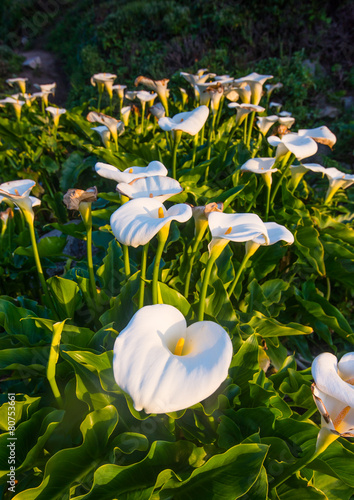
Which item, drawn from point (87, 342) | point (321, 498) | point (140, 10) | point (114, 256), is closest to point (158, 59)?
point (140, 10)

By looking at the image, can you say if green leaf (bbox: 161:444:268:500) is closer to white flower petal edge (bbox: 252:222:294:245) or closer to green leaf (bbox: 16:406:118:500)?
green leaf (bbox: 16:406:118:500)

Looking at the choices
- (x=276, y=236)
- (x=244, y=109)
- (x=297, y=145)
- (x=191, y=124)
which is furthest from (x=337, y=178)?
(x=276, y=236)

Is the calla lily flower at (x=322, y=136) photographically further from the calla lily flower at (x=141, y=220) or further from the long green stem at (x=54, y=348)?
the long green stem at (x=54, y=348)

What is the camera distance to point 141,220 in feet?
2.84

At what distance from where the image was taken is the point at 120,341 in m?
0.71

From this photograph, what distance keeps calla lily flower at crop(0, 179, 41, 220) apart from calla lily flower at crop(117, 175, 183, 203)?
36 cm

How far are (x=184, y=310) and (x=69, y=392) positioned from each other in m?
0.46

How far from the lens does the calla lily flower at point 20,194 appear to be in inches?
43.4

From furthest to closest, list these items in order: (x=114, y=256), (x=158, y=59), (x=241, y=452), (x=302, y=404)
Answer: (x=158, y=59) < (x=114, y=256) < (x=302, y=404) < (x=241, y=452)

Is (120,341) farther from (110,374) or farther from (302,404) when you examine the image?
(302,404)

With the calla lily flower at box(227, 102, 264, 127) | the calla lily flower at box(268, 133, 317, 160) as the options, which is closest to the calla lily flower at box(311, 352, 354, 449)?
the calla lily flower at box(268, 133, 317, 160)

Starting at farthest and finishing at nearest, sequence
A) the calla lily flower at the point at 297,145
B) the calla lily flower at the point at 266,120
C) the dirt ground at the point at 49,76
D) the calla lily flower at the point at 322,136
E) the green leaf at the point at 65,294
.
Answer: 1. the dirt ground at the point at 49,76
2. the calla lily flower at the point at 266,120
3. the calla lily flower at the point at 322,136
4. the calla lily flower at the point at 297,145
5. the green leaf at the point at 65,294

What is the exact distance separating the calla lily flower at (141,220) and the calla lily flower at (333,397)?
464mm

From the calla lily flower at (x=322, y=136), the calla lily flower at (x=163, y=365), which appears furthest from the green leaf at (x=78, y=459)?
the calla lily flower at (x=322, y=136)
